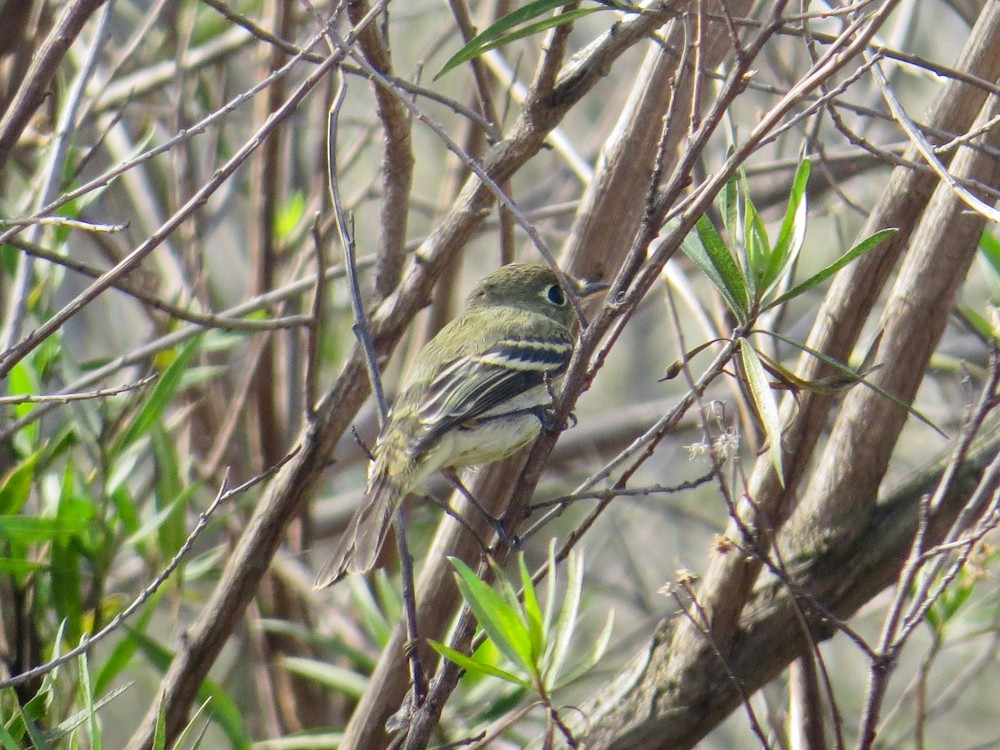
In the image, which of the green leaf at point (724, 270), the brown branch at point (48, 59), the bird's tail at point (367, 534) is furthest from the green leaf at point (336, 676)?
the green leaf at point (724, 270)

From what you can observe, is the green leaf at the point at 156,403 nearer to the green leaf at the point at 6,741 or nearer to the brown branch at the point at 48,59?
the brown branch at the point at 48,59

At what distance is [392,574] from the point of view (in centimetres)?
488

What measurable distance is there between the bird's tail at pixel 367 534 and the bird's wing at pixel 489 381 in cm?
13

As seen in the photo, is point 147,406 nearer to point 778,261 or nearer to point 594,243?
point 594,243

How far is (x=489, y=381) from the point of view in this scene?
3.34m

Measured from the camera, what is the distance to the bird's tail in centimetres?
272

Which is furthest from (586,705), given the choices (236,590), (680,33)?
(680,33)

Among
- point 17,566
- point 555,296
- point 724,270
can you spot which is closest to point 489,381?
point 555,296

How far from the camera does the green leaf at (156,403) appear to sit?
3.46 m

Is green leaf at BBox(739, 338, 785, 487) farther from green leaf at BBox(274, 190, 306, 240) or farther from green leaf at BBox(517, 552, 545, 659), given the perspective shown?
green leaf at BBox(274, 190, 306, 240)

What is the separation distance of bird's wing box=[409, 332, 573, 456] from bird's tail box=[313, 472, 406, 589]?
133 mm

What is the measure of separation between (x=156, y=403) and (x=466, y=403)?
1.00m

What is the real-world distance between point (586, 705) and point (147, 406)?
162 cm

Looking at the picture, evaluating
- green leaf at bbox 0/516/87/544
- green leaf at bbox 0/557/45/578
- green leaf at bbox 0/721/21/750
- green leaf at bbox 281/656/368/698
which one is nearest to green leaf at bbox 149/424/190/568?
green leaf at bbox 0/516/87/544
